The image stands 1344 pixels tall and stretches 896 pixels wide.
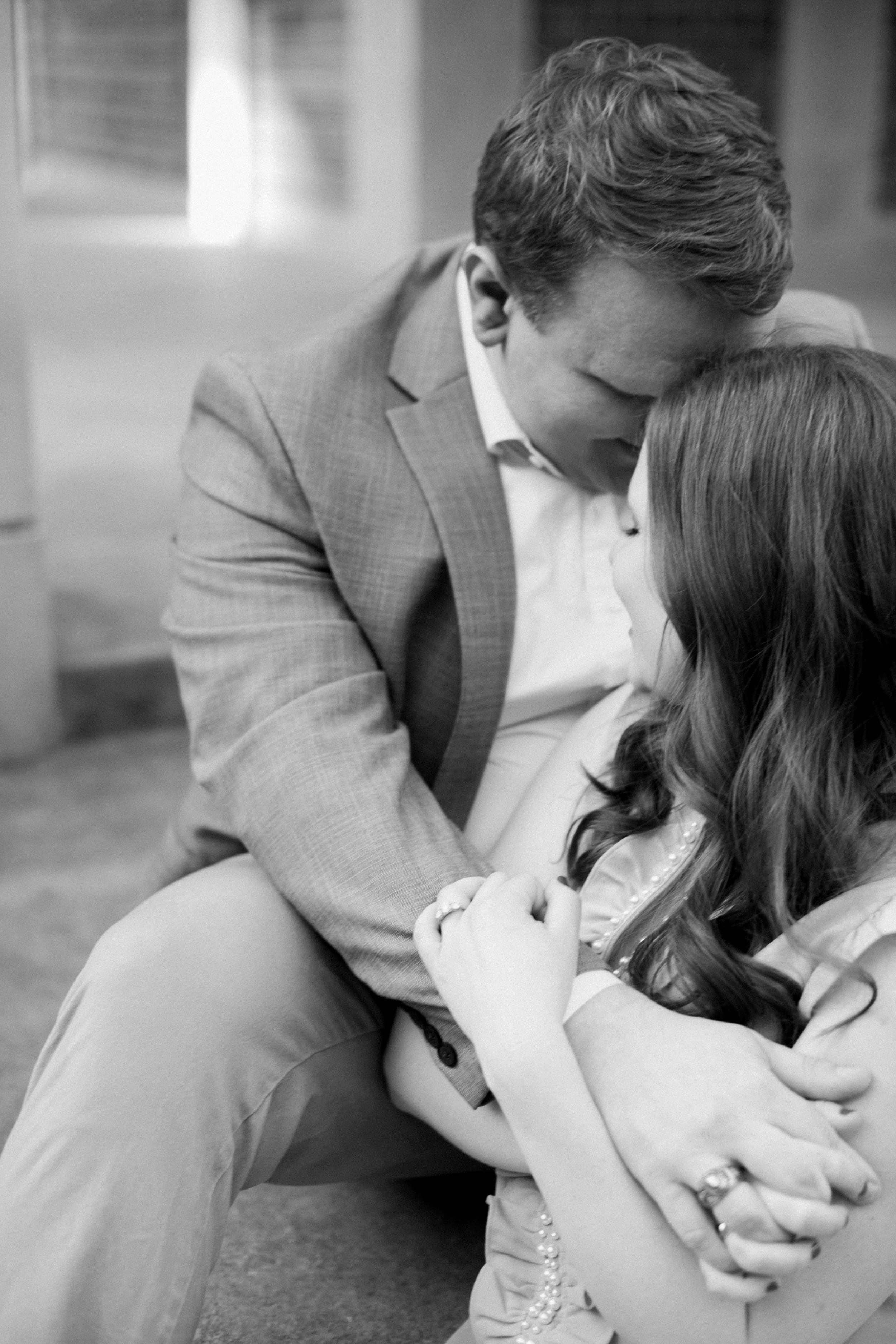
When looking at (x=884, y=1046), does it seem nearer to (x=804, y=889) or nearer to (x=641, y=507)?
(x=804, y=889)

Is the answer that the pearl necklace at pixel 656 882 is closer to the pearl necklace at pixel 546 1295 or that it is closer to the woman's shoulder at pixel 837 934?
the woman's shoulder at pixel 837 934

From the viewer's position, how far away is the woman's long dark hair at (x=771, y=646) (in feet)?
4.79

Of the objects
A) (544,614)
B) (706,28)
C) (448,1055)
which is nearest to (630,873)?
(448,1055)

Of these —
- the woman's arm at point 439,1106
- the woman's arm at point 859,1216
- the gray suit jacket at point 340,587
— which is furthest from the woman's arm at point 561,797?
the woman's arm at point 859,1216

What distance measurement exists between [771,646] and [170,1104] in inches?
29.0

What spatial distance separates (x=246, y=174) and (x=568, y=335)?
44.1 ft

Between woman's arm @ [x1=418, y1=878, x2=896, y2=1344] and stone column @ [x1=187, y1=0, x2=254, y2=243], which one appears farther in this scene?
stone column @ [x1=187, y1=0, x2=254, y2=243]

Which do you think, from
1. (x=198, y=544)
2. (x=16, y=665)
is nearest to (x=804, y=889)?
(x=198, y=544)

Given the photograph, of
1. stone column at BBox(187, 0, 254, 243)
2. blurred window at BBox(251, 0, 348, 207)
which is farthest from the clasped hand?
stone column at BBox(187, 0, 254, 243)

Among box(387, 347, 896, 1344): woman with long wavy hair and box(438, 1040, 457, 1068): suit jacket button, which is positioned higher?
box(387, 347, 896, 1344): woman with long wavy hair

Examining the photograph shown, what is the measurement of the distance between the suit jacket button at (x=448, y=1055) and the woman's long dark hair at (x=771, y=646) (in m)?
0.21

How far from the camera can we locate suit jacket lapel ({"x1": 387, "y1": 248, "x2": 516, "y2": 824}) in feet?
6.60

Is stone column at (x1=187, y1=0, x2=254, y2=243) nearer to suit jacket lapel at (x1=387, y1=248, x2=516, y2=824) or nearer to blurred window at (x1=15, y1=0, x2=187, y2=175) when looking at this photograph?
blurred window at (x1=15, y1=0, x2=187, y2=175)

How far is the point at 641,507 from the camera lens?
1.59 meters
